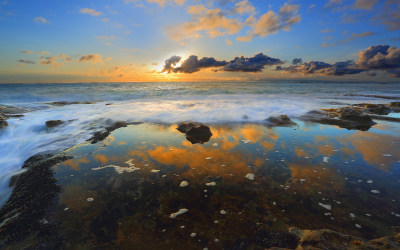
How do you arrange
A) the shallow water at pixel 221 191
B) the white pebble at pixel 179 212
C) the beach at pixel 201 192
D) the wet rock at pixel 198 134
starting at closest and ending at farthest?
the beach at pixel 201 192
the shallow water at pixel 221 191
the white pebble at pixel 179 212
the wet rock at pixel 198 134

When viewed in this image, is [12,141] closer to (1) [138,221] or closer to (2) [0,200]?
(2) [0,200]

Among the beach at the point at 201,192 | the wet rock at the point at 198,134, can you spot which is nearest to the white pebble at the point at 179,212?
the beach at the point at 201,192

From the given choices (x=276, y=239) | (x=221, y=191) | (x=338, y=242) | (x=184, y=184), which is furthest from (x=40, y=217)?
(x=338, y=242)

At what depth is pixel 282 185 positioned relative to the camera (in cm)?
452

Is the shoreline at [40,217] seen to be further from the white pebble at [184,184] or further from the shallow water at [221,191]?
the white pebble at [184,184]

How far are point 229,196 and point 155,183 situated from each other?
6.03 feet

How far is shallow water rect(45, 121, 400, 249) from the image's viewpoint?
3.22 meters

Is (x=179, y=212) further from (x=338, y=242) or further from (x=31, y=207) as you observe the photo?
(x=31, y=207)

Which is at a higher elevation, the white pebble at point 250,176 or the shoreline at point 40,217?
the shoreline at point 40,217

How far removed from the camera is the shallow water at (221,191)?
3.22 meters

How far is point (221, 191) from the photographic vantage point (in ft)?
14.2

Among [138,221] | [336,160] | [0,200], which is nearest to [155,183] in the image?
[138,221]

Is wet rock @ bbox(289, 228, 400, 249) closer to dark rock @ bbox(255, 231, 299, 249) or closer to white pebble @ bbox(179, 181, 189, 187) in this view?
dark rock @ bbox(255, 231, 299, 249)

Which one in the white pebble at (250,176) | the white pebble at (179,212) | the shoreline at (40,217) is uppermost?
the shoreline at (40,217)
